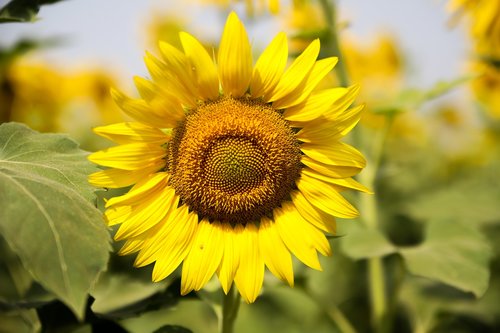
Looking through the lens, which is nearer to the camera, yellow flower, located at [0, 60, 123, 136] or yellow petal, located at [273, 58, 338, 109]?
yellow petal, located at [273, 58, 338, 109]

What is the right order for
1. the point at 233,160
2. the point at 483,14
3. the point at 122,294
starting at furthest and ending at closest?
the point at 483,14
the point at 122,294
the point at 233,160

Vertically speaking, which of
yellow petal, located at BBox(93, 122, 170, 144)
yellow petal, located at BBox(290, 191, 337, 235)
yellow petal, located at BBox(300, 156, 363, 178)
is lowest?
yellow petal, located at BBox(290, 191, 337, 235)

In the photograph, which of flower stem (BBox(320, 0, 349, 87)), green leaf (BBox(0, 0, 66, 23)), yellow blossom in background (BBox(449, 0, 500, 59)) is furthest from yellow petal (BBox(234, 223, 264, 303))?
yellow blossom in background (BBox(449, 0, 500, 59))

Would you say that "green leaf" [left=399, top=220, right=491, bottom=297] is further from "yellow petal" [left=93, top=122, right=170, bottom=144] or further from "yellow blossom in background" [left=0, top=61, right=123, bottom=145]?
"yellow blossom in background" [left=0, top=61, right=123, bottom=145]

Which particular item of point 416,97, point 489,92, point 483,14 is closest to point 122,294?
point 416,97

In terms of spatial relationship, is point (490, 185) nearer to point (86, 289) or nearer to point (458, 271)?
point (458, 271)

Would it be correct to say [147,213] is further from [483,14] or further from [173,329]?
[483,14]

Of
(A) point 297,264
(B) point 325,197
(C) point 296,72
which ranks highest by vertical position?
(C) point 296,72
